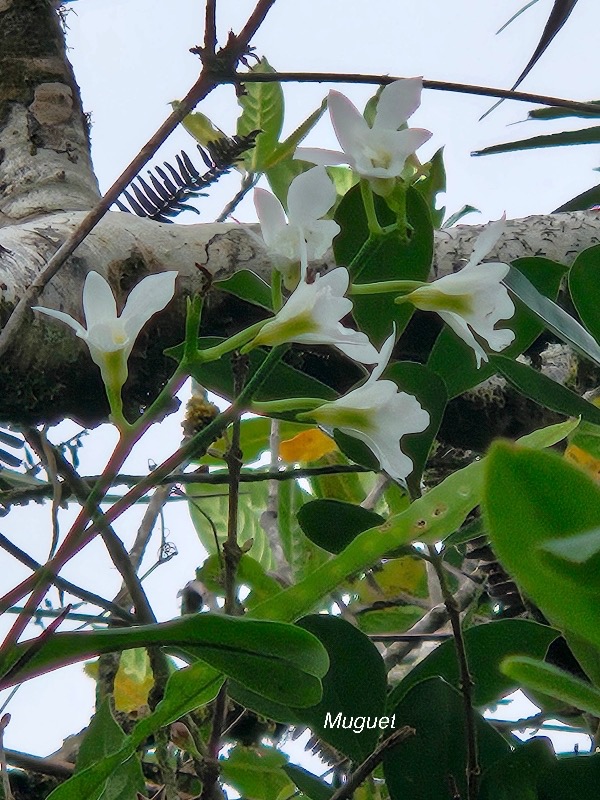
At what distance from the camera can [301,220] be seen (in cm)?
36

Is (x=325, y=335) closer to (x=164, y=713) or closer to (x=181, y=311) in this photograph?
(x=164, y=713)

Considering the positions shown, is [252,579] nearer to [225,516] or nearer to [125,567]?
[125,567]

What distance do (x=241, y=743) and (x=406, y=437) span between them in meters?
0.39

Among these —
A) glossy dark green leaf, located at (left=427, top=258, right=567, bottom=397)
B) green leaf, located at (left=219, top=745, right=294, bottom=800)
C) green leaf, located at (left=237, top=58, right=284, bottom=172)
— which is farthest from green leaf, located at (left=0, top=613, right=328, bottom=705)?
green leaf, located at (left=237, top=58, right=284, bottom=172)

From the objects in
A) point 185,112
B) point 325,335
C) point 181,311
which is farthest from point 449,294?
point 181,311

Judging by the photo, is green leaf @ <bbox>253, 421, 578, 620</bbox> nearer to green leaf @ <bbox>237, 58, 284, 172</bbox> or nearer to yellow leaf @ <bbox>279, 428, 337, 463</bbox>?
yellow leaf @ <bbox>279, 428, 337, 463</bbox>

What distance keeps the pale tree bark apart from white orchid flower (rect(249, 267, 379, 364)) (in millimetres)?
297

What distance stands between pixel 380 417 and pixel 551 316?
4.7 inches

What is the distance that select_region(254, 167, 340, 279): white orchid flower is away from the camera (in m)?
0.36

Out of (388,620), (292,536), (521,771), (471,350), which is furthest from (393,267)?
(388,620)

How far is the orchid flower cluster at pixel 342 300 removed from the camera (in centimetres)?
33

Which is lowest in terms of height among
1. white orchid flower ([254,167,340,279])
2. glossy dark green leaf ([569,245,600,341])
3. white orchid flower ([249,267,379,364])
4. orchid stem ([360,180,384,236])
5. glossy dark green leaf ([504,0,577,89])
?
white orchid flower ([249,267,379,364])

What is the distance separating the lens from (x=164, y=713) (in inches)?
15.0

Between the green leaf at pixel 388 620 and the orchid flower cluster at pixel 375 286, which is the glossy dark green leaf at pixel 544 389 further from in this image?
the green leaf at pixel 388 620
